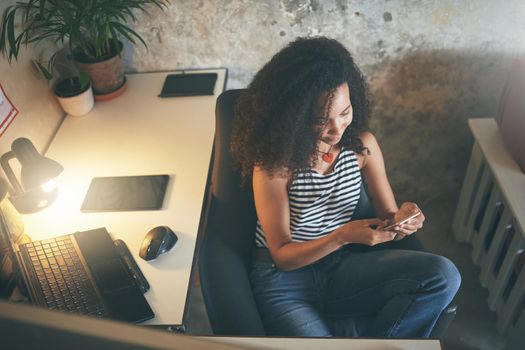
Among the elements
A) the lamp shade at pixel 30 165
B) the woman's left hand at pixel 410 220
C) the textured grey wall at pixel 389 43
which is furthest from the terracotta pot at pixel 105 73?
the woman's left hand at pixel 410 220

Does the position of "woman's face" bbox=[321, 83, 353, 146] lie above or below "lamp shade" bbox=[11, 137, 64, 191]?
above

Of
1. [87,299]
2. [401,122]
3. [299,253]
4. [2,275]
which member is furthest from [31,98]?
[401,122]

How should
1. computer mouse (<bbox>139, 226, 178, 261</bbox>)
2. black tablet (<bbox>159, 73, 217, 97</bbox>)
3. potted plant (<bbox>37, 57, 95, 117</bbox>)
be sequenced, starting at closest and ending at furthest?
computer mouse (<bbox>139, 226, 178, 261</bbox>) < potted plant (<bbox>37, 57, 95, 117</bbox>) < black tablet (<bbox>159, 73, 217, 97</bbox>)

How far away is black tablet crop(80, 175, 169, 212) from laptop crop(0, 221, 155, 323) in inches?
4.8

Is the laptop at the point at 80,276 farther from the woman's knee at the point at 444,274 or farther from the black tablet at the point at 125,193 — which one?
the woman's knee at the point at 444,274

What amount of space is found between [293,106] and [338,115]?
12cm

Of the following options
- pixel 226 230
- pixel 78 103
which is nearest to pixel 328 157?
pixel 226 230

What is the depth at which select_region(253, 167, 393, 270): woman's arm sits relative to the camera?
132cm

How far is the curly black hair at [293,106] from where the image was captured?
47.4 inches

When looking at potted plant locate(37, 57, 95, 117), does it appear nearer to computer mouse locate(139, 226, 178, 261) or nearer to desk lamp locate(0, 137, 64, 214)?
desk lamp locate(0, 137, 64, 214)

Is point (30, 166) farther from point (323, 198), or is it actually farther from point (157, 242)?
point (323, 198)

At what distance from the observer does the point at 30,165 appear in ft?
4.18

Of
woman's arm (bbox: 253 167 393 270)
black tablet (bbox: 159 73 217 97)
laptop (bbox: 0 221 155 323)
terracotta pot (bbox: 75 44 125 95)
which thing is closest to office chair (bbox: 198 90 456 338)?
woman's arm (bbox: 253 167 393 270)

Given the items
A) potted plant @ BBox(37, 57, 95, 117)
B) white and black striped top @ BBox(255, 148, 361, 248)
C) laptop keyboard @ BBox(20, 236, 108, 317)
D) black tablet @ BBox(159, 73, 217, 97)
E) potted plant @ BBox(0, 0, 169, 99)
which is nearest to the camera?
laptop keyboard @ BBox(20, 236, 108, 317)
